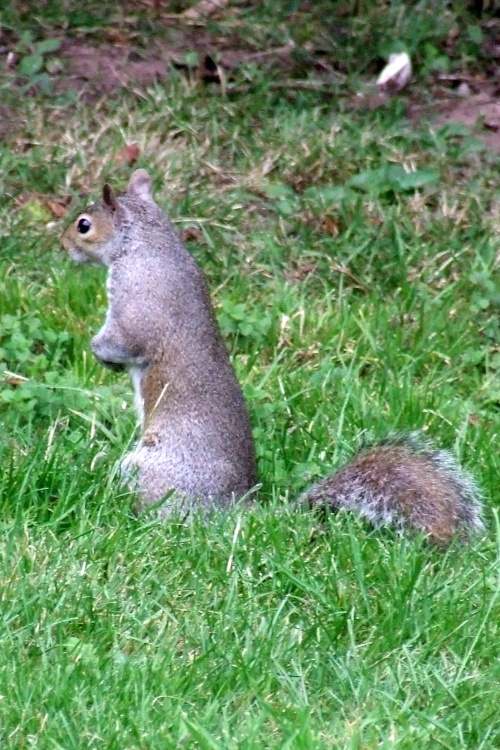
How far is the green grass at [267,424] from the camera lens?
8.40 ft

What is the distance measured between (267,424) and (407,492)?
747 mm

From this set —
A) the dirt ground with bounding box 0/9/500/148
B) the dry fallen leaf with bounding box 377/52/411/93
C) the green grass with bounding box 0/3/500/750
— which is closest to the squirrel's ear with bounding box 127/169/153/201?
the green grass with bounding box 0/3/500/750

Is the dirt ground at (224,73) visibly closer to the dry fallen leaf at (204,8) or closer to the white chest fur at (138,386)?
the dry fallen leaf at (204,8)

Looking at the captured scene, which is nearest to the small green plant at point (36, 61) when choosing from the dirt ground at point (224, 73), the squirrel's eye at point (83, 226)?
the dirt ground at point (224, 73)

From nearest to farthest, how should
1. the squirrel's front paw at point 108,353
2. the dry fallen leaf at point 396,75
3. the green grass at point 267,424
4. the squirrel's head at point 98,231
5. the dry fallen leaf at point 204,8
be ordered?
the green grass at point 267,424 < the squirrel's front paw at point 108,353 < the squirrel's head at point 98,231 < the dry fallen leaf at point 396,75 < the dry fallen leaf at point 204,8

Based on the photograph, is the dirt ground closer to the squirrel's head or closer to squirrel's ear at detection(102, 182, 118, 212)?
the squirrel's head

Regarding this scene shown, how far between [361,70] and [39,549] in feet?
10.5

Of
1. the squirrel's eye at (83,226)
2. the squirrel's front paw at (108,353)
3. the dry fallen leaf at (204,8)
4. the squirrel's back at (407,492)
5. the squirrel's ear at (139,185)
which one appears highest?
the squirrel's ear at (139,185)

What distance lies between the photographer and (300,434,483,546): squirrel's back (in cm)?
319

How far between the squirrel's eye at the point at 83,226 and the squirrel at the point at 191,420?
0.02 m

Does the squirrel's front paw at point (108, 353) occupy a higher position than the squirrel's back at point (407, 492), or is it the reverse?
the squirrel's front paw at point (108, 353)

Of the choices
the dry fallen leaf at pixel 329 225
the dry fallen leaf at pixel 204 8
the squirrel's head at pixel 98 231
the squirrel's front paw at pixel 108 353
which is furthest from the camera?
the dry fallen leaf at pixel 204 8

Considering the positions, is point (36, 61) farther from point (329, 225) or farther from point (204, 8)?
point (329, 225)

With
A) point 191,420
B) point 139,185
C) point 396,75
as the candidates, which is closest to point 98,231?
point 139,185
